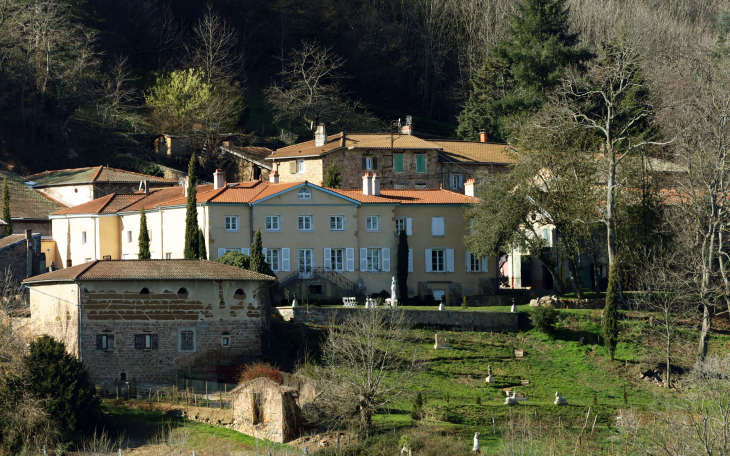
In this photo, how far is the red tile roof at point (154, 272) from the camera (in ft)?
138

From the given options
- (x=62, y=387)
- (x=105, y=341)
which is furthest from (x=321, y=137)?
(x=62, y=387)

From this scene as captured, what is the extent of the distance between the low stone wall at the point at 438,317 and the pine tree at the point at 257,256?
2.29 m

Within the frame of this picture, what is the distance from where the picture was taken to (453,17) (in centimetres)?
9475

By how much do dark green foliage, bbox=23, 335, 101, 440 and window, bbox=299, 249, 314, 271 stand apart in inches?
620

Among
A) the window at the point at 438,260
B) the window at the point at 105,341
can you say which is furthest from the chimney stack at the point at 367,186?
the window at the point at 105,341

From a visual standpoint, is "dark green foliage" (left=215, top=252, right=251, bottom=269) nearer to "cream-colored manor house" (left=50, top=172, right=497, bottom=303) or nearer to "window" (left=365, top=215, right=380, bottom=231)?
"cream-colored manor house" (left=50, top=172, right=497, bottom=303)

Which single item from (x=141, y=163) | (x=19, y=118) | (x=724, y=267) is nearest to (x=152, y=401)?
(x=724, y=267)

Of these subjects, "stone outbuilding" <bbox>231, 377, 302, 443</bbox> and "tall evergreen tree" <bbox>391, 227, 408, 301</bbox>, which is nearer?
"stone outbuilding" <bbox>231, 377, 302, 443</bbox>

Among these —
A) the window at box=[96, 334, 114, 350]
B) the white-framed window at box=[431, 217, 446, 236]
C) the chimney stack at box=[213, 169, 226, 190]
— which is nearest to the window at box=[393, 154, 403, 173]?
the white-framed window at box=[431, 217, 446, 236]

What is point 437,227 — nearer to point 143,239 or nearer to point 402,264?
point 402,264

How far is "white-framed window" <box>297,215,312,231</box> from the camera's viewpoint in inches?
2077

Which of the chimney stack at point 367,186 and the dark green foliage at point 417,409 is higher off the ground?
the chimney stack at point 367,186

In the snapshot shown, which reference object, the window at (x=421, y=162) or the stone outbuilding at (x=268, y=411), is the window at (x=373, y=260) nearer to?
the window at (x=421, y=162)

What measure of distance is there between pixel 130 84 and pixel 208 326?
44659 millimetres
